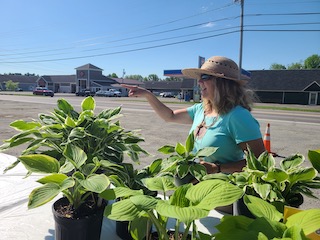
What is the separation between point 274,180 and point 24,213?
1359mm

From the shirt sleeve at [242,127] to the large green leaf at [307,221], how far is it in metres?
1.08

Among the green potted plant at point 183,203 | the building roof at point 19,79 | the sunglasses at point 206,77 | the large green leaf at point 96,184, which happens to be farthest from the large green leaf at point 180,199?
the building roof at point 19,79

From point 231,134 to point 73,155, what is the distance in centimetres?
111

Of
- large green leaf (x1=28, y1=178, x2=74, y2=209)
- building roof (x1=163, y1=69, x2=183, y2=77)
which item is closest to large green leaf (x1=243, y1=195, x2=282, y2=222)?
large green leaf (x1=28, y1=178, x2=74, y2=209)

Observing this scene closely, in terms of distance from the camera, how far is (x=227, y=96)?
74.7 inches

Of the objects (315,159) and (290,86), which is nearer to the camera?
(315,159)

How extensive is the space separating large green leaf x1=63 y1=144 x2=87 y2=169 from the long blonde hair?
3.71 feet

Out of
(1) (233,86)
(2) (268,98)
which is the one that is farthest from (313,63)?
(1) (233,86)

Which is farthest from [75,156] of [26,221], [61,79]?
[61,79]

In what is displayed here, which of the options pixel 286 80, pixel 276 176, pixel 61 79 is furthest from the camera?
pixel 61 79

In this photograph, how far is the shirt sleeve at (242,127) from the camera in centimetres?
169

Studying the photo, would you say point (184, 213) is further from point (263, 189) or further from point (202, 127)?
point (202, 127)

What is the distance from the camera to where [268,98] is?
4106cm

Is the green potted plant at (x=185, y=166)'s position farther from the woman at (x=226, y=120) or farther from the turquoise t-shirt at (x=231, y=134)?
the turquoise t-shirt at (x=231, y=134)
